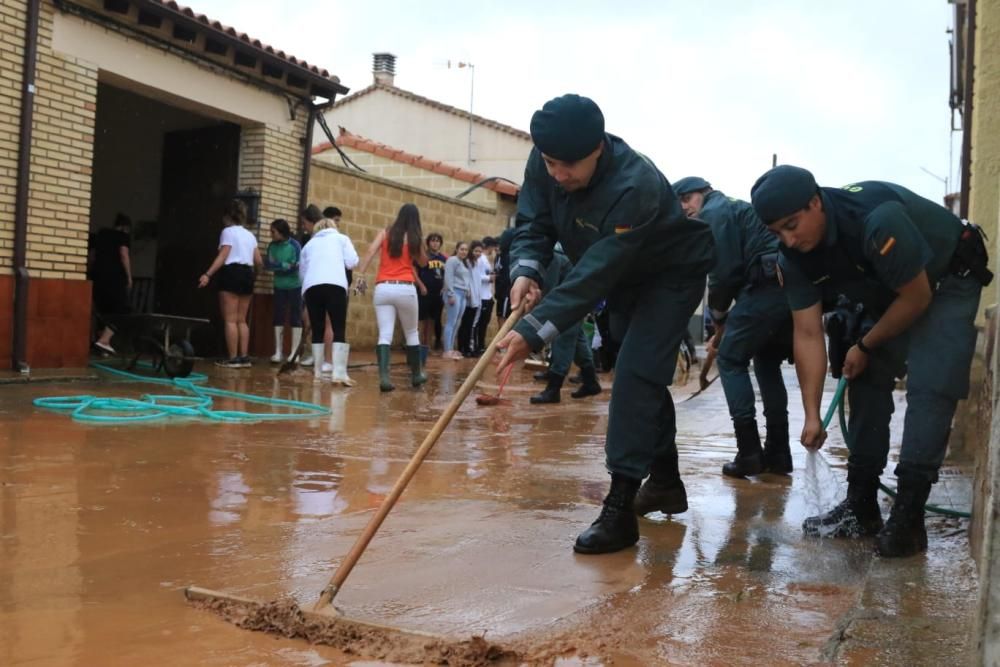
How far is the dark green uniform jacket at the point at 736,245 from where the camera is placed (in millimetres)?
5168

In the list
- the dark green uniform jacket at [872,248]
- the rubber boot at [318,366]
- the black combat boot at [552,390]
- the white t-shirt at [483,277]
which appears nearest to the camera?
the dark green uniform jacket at [872,248]

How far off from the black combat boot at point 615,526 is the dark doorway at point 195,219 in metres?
9.67

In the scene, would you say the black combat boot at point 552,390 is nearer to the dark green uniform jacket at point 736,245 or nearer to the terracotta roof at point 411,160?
the dark green uniform jacket at point 736,245

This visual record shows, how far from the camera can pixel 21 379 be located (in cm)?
827

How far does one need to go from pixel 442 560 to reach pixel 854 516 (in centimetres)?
165

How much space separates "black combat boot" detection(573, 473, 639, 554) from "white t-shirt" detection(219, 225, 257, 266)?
7764 mm

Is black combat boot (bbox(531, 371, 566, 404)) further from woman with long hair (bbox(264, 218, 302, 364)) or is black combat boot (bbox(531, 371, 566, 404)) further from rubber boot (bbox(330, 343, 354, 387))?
woman with long hair (bbox(264, 218, 302, 364))

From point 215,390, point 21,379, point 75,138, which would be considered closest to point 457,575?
point 215,390

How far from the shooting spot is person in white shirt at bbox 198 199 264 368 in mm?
10594

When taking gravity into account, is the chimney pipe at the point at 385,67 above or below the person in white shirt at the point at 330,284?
above

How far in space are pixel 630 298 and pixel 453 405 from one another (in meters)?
1.07

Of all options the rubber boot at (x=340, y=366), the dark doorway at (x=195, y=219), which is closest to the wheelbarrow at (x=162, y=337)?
the rubber boot at (x=340, y=366)

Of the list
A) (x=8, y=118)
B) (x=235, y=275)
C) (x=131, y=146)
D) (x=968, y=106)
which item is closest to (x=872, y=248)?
(x=968, y=106)

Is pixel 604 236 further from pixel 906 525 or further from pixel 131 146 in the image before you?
pixel 131 146
